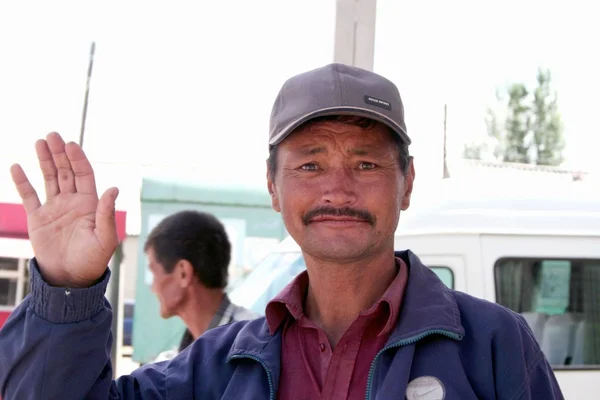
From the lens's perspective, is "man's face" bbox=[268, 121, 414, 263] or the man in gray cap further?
"man's face" bbox=[268, 121, 414, 263]

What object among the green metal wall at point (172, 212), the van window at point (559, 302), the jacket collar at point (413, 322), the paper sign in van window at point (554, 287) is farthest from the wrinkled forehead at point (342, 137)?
the green metal wall at point (172, 212)

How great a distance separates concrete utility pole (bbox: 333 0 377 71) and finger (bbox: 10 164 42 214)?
Result: 1.50 m

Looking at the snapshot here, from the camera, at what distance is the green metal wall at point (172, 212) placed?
9195 mm

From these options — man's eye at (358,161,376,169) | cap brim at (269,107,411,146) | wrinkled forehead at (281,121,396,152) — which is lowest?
man's eye at (358,161,376,169)

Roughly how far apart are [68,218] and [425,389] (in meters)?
0.86

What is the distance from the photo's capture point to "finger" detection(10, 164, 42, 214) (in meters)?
1.66

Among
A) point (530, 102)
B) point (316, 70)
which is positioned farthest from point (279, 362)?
point (530, 102)

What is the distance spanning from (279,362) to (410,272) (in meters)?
0.39

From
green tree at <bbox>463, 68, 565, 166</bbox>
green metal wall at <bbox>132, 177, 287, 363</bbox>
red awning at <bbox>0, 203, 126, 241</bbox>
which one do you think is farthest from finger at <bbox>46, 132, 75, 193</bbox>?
green tree at <bbox>463, 68, 565, 166</bbox>

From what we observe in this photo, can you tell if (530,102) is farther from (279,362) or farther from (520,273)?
(279,362)

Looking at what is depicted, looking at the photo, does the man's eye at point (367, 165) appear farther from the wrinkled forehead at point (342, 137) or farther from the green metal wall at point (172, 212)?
the green metal wall at point (172, 212)

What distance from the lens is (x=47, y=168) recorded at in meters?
1.63

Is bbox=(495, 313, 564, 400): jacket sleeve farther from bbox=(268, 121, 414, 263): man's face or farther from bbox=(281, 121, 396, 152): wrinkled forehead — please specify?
bbox=(281, 121, 396, 152): wrinkled forehead

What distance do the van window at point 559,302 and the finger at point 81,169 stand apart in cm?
292
